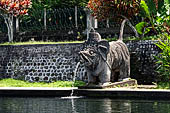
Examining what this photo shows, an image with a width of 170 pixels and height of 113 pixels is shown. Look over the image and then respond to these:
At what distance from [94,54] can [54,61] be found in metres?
4.13

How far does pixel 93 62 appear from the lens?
1443cm

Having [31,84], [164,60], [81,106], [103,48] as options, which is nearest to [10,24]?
[31,84]

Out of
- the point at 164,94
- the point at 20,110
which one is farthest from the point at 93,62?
the point at 20,110

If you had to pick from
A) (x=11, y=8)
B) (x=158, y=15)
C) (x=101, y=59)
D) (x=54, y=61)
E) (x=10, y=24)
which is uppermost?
(x=11, y=8)

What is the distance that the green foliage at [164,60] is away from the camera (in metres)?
15.1

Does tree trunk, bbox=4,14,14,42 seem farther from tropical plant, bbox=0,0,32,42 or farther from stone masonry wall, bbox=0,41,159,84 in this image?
stone masonry wall, bbox=0,41,159,84

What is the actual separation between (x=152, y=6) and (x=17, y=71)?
18.6 feet

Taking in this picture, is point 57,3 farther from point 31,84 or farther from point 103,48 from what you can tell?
point 103,48

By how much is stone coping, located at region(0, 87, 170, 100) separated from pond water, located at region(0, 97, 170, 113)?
0.35 m

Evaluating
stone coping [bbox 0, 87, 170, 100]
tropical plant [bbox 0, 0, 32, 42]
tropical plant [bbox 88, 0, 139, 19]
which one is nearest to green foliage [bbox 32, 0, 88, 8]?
tropical plant [bbox 0, 0, 32, 42]

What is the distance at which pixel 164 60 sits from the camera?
15.2m

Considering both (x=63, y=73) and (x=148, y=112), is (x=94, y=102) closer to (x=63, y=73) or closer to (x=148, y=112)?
(x=148, y=112)

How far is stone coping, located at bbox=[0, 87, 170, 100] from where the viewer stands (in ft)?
42.3

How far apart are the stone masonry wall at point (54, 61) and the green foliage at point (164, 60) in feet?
1.64
